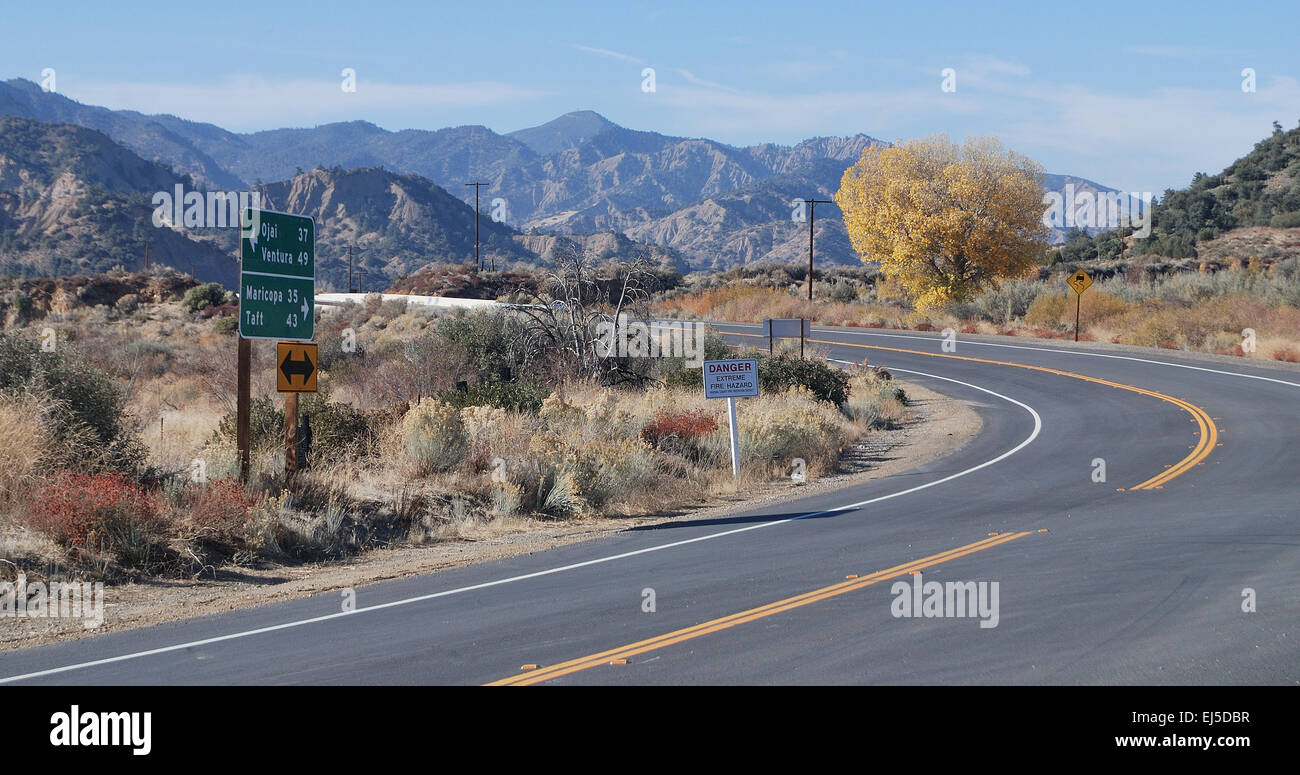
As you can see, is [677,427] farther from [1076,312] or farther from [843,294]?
[843,294]

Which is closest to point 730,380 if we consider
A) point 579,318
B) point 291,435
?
point 579,318

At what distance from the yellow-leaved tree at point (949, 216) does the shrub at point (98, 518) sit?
47.2 m

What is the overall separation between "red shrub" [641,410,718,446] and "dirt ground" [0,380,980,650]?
1915mm

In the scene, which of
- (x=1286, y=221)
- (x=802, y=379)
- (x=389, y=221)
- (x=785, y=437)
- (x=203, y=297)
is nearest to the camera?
(x=785, y=437)

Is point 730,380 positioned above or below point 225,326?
below

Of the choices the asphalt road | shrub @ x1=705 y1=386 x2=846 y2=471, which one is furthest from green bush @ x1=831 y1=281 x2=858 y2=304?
the asphalt road

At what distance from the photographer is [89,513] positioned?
35.1 feet

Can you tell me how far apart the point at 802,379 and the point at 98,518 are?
1791 cm

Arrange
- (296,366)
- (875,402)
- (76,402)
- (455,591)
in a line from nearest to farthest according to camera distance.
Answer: (455,591) → (296,366) → (76,402) → (875,402)

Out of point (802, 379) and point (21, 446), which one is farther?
point (802, 379)

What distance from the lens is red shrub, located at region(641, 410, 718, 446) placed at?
62.2ft

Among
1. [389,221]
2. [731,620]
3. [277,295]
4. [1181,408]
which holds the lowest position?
[731,620]
